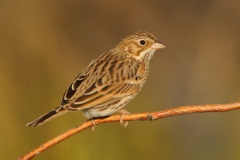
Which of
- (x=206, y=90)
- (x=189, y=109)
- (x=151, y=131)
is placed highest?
(x=189, y=109)

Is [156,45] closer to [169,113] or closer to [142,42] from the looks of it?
[142,42]

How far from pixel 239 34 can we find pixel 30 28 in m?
3.70

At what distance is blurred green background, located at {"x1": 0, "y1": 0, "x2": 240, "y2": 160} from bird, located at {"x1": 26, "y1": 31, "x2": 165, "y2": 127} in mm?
501

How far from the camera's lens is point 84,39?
453 inches

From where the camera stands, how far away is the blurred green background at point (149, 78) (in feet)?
17.9

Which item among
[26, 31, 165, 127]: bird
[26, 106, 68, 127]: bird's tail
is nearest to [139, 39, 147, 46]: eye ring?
[26, 31, 165, 127]: bird

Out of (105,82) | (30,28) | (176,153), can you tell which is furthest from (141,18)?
(105,82)

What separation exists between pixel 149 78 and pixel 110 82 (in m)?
4.11

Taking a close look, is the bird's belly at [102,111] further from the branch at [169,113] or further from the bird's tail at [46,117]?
the branch at [169,113]

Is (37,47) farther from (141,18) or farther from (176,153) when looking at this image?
(141,18)

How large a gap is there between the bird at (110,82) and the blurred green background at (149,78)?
501 mm

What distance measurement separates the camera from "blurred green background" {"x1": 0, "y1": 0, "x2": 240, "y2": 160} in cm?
546

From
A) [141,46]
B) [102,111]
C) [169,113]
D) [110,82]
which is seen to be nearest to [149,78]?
[141,46]

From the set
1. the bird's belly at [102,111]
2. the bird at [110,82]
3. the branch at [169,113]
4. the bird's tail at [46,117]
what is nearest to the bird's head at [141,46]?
the bird at [110,82]
